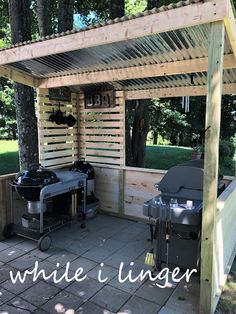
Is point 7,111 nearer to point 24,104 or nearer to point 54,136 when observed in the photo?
point 24,104

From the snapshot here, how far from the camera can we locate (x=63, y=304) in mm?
2518

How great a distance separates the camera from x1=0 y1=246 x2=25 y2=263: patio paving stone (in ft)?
10.9

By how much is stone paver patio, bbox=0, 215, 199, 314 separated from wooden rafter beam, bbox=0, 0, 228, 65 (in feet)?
7.65

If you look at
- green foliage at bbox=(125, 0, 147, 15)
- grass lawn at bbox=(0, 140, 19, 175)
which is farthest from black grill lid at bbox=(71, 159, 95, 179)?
→ green foliage at bbox=(125, 0, 147, 15)

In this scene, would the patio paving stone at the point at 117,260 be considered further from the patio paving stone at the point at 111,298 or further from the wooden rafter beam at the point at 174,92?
the wooden rafter beam at the point at 174,92

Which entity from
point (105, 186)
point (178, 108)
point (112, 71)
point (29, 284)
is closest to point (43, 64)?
point (112, 71)

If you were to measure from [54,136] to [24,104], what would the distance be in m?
0.83

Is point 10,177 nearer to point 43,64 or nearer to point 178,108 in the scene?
Answer: point 43,64

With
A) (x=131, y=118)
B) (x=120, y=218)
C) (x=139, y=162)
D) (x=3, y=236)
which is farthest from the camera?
(x=131, y=118)

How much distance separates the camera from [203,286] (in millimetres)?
2305

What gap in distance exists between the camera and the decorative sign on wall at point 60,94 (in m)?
4.60

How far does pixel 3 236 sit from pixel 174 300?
2426 millimetres

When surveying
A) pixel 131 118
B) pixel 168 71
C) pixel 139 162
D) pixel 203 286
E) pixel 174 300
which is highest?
pixel 168 71

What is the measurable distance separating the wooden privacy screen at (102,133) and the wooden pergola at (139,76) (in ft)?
0.06
